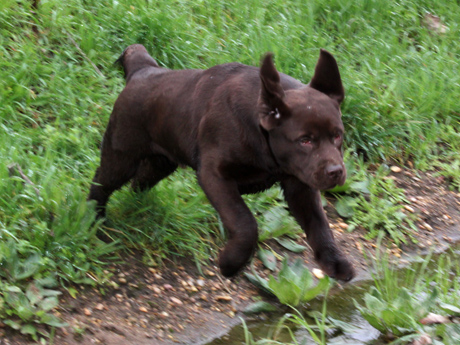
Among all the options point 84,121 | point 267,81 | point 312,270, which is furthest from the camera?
point 84,121

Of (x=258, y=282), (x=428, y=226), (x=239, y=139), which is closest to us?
(x=239, y=139)

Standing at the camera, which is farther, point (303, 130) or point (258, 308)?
point (258, 308)

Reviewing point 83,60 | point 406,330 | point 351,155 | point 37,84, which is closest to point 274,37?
point 351,155

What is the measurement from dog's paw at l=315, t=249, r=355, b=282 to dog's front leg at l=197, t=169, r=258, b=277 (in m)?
0.42

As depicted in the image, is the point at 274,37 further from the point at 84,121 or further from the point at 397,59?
the point at 84,121

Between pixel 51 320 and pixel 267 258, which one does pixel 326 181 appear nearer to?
pixel 267 258

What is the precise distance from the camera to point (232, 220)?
390 cm

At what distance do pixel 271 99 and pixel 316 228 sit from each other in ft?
2.66

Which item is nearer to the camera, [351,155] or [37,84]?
[37,84]

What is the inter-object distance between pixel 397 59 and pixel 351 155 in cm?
174

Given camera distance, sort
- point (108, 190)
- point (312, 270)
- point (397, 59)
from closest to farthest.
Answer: point (108, 190) < point (312, 270) < point (397, 59)

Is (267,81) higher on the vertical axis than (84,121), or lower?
higher

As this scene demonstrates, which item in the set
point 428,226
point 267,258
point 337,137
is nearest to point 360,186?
point 428,226

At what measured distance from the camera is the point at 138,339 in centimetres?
391
